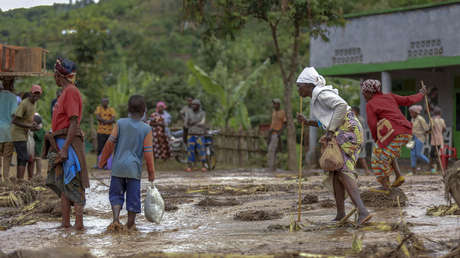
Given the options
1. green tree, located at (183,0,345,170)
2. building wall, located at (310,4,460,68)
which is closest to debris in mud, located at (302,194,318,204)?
green tree, located at (183,0,345,170)

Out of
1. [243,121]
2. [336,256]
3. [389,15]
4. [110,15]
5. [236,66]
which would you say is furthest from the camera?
[110,15]

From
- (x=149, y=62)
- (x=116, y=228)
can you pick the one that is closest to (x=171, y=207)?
(x=116, y=228)

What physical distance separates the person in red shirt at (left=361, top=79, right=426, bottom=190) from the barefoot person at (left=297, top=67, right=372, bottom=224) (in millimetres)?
1605

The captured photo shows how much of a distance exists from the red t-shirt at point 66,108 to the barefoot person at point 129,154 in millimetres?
490

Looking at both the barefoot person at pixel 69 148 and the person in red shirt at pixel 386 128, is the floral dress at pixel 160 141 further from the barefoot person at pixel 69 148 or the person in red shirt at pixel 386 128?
the barefoot person at pixel 69 148

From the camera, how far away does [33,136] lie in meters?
12.3

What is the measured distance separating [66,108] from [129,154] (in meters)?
0.85

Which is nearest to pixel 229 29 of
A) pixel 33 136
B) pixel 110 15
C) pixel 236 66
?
pixel 33 136

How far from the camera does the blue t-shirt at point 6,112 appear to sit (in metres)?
10.4

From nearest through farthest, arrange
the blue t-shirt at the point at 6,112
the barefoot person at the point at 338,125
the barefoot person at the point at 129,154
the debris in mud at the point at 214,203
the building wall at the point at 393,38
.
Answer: the barefoot person at the point at 338,125
the barefoot person at the point at 129,154
the debris in mud at the point at 214,203
the blue t-shirt at the point at 6,112
the building wall at the point at 393,38

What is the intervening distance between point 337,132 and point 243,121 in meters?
16.9

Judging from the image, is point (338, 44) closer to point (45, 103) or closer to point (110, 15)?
point (45, 103)

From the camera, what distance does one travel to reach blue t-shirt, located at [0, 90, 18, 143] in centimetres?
1041

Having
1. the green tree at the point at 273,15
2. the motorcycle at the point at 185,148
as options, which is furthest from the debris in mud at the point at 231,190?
the green tree at the point at 273,15
